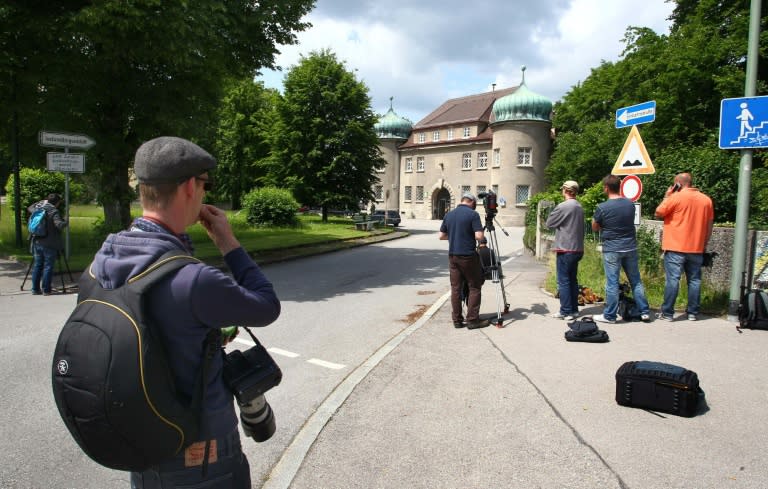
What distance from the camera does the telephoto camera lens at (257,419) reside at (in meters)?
2.08

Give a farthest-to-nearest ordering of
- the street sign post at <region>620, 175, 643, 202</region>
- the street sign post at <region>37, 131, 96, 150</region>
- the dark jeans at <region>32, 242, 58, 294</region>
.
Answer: the street sign post at <region>37, 131, 96, 150</region> → the dark jeans at <region>32, 242, 58, 294</region> → the street sign post at <region>620, 175, 643, 202</region>

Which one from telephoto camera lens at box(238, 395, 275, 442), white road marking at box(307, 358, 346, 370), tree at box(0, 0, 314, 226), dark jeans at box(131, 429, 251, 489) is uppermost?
tree at box(0, 0, 314, 226)

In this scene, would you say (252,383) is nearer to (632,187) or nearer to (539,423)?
(539,423)

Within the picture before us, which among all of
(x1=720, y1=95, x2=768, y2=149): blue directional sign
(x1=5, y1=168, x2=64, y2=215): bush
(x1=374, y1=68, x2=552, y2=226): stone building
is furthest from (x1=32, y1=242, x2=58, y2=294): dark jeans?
(x1=374, y1=68, x2=552, y2=226): stone building

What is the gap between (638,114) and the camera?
336 inches

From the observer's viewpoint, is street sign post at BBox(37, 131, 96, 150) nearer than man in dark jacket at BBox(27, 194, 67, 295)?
No

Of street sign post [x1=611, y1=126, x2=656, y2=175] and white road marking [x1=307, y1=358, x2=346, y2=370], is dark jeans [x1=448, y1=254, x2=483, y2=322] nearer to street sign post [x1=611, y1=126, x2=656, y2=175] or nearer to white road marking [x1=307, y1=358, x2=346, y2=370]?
white road marking [x1=307, y1=358, x2=346, y2=370]

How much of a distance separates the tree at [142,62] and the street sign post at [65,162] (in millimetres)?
1513

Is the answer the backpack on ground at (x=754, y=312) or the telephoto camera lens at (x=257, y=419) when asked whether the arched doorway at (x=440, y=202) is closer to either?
the backpack on ground at (x=754, y=312)

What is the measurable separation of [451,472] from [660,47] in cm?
2989

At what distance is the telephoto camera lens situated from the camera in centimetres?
208

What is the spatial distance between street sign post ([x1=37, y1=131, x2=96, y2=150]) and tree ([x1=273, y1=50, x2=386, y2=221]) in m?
23.3

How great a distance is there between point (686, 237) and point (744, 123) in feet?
5.61

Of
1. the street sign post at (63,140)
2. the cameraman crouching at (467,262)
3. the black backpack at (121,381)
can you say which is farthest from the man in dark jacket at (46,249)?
the black backpack at (121,381)
